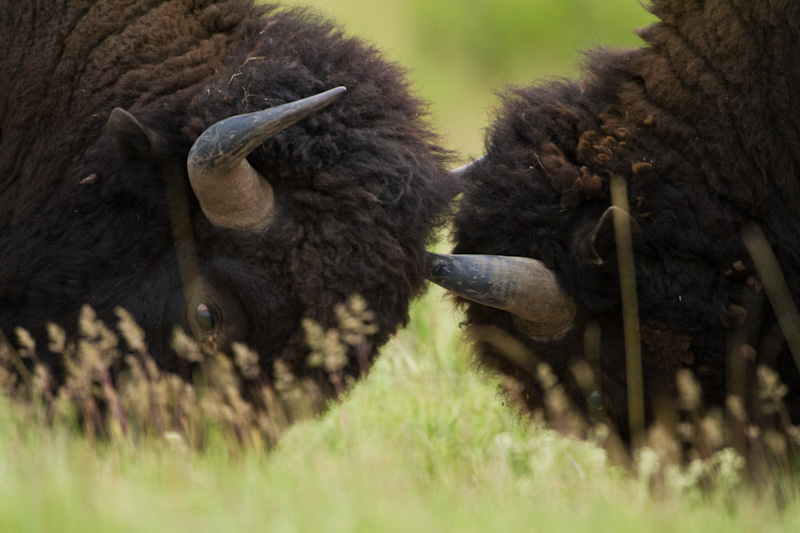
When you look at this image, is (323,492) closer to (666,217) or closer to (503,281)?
(503,281)

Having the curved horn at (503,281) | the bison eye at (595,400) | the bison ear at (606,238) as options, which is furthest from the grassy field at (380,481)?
the bison ear at (606,238)

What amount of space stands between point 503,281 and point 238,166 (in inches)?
49.1

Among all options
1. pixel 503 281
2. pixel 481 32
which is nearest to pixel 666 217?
pixel 503 281

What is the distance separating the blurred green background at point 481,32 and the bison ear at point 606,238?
519 inches

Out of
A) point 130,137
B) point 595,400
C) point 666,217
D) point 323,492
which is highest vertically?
point 666,217

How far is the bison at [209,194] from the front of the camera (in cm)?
427

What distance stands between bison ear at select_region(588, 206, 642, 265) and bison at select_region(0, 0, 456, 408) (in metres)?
0.68

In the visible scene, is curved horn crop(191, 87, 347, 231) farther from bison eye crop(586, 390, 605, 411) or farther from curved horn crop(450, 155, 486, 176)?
bison eye crop(586, 390, 605, 411)

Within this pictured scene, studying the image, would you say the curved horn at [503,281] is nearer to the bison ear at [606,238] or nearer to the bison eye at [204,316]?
the bison ear at [606,238]

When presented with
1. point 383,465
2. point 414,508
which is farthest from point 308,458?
point 414,508

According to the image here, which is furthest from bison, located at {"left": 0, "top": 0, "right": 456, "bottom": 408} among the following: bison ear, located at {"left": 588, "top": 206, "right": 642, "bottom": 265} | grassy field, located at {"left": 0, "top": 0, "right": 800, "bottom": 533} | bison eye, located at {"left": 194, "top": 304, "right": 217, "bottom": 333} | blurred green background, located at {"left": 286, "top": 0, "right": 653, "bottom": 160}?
blurred green background, located at {"left": 286, "top": 0, "right": 653, "bottom": 160}

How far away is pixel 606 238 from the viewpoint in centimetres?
446

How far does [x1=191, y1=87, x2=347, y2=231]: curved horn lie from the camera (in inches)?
156

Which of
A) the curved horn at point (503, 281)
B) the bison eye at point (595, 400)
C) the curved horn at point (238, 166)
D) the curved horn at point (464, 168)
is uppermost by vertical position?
the curved horn at point (464, 168)
